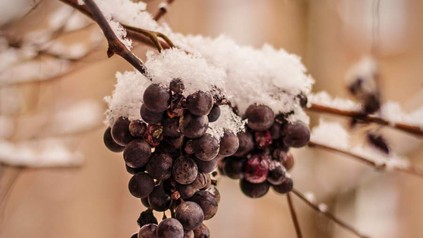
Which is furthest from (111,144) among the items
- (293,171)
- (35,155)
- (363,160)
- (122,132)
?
(293,171)

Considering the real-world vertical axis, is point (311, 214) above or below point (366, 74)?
below

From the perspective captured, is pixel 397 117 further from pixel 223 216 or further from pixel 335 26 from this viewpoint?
pixel 223 216

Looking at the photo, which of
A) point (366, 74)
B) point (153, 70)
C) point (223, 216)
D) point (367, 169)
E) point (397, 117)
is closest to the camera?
point (153, 70)

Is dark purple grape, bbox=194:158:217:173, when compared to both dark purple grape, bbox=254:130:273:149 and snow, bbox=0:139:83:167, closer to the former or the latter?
dark purple grape, bbox=254:130:273:149

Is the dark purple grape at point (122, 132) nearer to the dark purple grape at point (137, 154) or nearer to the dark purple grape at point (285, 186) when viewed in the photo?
the dark purple grape at point (137, 154)

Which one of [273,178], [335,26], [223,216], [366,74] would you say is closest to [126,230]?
[223,216]

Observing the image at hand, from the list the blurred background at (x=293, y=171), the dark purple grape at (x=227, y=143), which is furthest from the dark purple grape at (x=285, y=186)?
the blurred background at (x=293, y=171)

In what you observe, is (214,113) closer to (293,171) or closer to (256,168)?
(256,168)

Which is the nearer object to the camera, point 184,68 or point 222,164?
point 184,68

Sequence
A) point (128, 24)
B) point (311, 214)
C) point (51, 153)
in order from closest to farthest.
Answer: point (128, 24)
point (51, 153)
point (311, 214)
